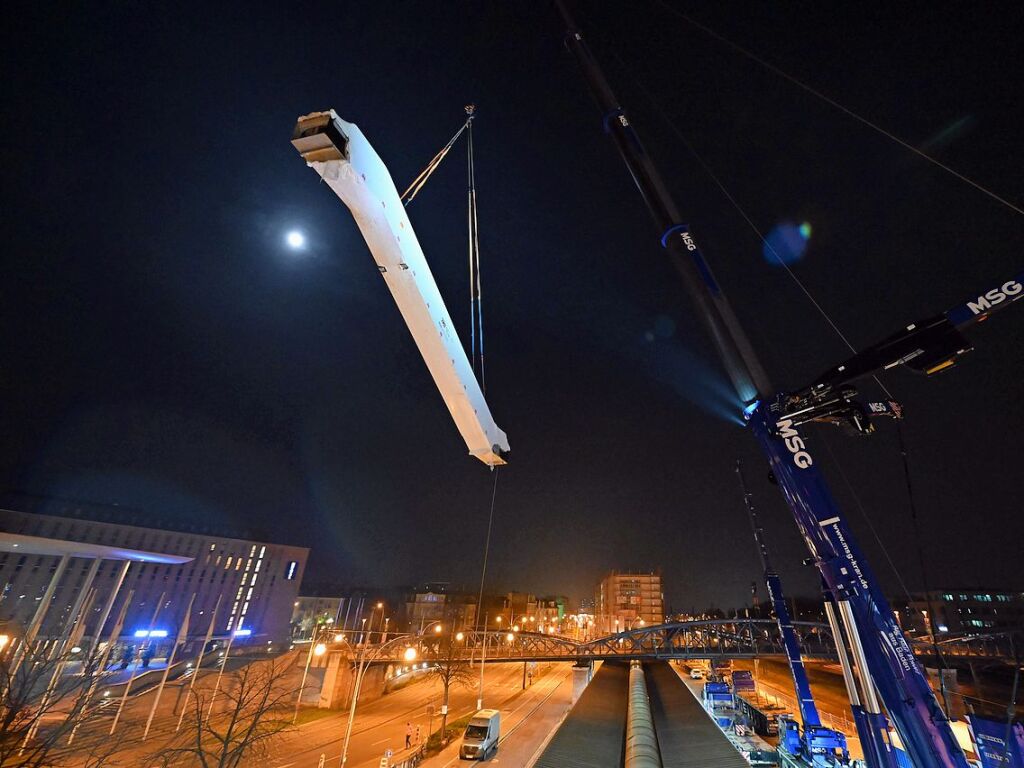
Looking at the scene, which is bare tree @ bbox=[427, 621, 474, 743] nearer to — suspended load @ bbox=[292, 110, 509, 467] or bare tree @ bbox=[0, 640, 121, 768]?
bare tree @ bbox=[0, 640, 121, 768]

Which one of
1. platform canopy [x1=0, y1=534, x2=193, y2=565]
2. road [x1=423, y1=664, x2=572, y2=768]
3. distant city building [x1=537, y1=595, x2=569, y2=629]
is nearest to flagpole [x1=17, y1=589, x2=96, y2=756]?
platform canopy [x1=0, y1=534, x2=193, y2=565]

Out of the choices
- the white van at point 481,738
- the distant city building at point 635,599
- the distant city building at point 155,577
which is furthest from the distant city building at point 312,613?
the white van at point 481,738

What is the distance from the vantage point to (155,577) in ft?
267

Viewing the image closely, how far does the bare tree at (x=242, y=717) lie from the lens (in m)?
23.3

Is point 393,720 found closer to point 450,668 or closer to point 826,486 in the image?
point 450,668

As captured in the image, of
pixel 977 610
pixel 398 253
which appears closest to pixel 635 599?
pixel 977 610

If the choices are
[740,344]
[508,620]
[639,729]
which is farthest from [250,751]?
[508,620]

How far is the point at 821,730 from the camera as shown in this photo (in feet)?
83.5

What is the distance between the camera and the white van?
2633cm

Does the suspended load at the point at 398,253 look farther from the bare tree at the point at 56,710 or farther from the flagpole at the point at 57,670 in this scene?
the bare tree at the point at 56,710

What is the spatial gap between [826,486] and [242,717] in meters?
31.2

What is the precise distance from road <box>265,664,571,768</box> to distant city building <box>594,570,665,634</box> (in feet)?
274

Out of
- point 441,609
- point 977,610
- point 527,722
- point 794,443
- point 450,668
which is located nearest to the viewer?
point 794,443

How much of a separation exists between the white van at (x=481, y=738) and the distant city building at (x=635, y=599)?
120519mm
